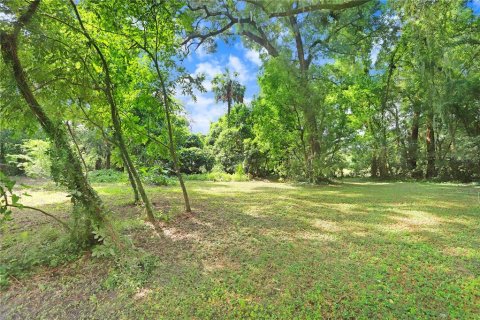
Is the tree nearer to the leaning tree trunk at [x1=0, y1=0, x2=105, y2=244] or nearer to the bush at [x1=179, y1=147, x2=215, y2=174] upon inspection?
the bush at [x1=179, y1=147, x2=215, y2=174]

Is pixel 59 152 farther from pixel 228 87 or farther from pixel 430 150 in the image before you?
pixel 228 87

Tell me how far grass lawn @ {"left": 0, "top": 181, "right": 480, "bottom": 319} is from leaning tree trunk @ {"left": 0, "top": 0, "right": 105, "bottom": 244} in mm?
506

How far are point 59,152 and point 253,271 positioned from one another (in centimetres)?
252

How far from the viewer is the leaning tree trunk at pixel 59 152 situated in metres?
2.76

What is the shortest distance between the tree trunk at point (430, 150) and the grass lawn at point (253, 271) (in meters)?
10.8

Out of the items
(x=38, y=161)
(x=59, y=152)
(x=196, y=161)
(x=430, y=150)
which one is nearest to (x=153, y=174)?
(x=59, y=152)

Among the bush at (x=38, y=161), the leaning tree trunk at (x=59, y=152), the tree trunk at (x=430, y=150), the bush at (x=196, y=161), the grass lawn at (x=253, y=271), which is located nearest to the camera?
the grass lawn at (x=253, y=271)

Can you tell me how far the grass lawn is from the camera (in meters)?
2.20

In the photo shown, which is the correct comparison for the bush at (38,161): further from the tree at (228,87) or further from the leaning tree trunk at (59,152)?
the tree at (228,87)

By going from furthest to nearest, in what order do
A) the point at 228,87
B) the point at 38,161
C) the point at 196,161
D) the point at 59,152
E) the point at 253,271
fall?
the point at 228,87
the point at 196,161
the point at 38,161
the point at 59,152
the point at 253,271

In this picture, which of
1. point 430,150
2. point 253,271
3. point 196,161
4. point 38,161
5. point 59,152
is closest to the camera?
point 253,271

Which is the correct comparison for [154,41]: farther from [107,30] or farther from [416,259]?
[416,259]

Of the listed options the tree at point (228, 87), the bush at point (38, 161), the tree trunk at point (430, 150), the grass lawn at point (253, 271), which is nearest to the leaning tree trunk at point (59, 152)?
the bush at point (38, 161)

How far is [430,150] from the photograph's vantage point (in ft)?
46.5
